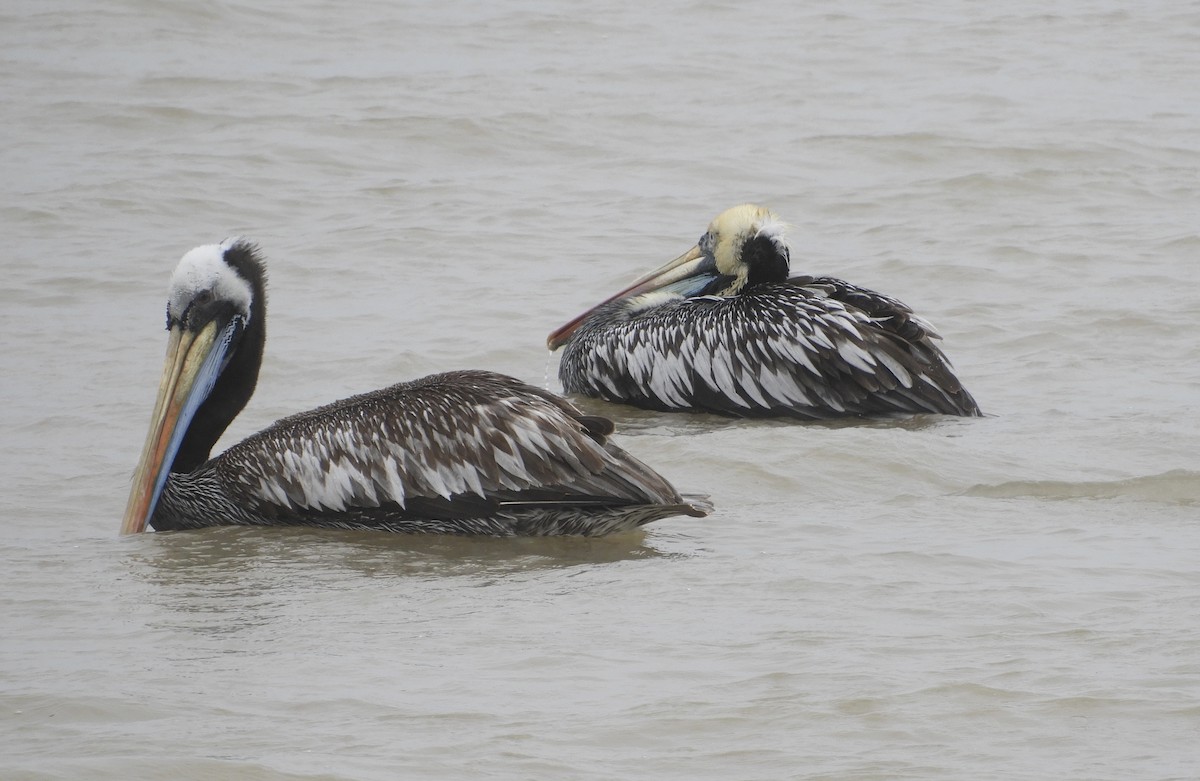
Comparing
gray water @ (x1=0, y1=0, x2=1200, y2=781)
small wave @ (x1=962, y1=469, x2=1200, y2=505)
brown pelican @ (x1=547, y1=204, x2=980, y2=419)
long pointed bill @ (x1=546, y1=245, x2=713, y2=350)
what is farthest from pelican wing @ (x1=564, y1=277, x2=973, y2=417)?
small wave @ (x1=962, y1=469, x2=1200, y2=505)

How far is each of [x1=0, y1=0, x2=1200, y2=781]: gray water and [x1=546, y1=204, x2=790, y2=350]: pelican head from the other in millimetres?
517

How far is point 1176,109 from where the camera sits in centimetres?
1427

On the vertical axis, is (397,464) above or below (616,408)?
above

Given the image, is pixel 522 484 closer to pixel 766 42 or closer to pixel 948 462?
pixel 948 462

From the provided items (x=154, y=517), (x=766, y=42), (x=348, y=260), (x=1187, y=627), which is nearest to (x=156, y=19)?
(x=766, y=42)

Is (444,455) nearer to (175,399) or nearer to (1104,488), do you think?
(175,399)

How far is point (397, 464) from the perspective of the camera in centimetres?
583

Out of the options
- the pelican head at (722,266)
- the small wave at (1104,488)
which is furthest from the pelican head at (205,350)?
the small wave at (1104,488)

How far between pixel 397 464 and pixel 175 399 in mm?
962

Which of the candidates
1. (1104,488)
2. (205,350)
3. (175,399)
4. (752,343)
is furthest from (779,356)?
(175,399)

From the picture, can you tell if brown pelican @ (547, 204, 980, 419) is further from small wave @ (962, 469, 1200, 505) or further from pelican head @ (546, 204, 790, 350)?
small wave @ (962, 469, 1200, 505)

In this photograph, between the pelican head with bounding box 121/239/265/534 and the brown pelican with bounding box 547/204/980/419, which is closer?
the pelican head with bounding box 121/239/265/534

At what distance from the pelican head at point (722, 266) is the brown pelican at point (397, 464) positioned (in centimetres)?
241

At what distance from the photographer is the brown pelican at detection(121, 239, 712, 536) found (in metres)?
5.67
